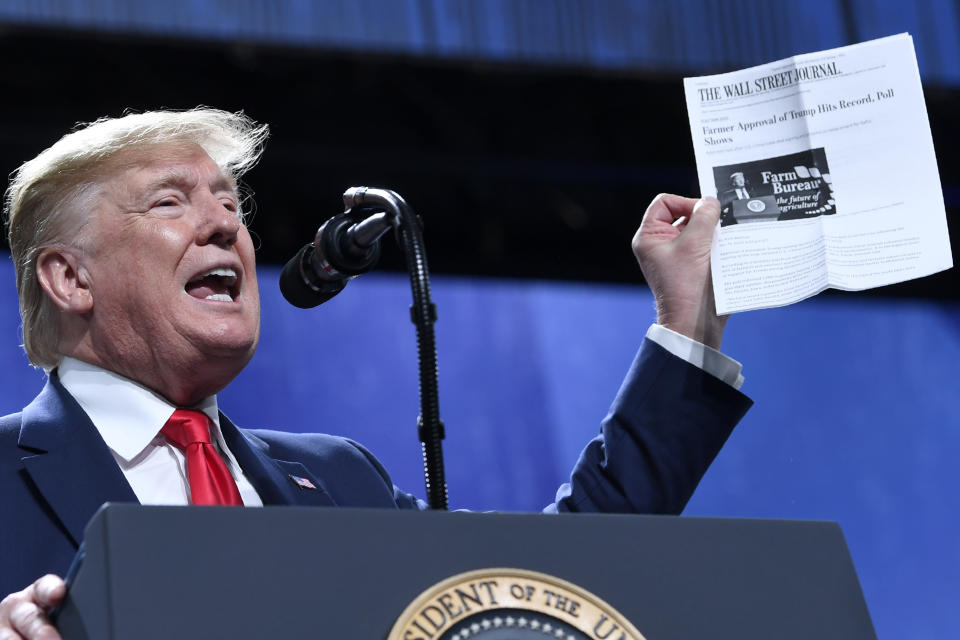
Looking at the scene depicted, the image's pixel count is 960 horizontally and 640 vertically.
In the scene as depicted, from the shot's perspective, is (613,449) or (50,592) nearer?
(50,592)

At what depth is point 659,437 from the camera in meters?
1.65

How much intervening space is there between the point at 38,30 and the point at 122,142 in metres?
1.32

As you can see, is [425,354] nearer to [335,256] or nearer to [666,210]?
[335,256]

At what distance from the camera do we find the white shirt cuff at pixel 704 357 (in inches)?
65.4

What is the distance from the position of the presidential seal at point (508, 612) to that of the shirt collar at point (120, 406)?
698mm

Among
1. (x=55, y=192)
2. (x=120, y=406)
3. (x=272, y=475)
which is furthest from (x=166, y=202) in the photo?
(x=272, y=475)

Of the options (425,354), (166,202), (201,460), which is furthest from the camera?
(166,202)

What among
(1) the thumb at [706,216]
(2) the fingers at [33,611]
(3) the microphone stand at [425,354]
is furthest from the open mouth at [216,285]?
(2) the fingers at [33,611]

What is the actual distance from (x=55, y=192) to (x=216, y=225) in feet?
0.77

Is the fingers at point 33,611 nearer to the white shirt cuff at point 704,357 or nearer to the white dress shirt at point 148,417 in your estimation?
the white dress shirt at point 148,417

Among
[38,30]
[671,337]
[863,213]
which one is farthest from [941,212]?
[38,30]

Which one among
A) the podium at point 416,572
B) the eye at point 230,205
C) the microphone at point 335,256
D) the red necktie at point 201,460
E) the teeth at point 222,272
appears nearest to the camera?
the podium at point 416,572

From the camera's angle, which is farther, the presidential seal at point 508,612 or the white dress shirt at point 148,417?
the white dress shirt at point 148,417

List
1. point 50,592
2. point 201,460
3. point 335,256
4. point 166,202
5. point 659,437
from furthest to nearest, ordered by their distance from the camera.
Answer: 1. point 166,202
2. point 659,437
3. point 201,460
4. point 335,256
5. point 50,592
